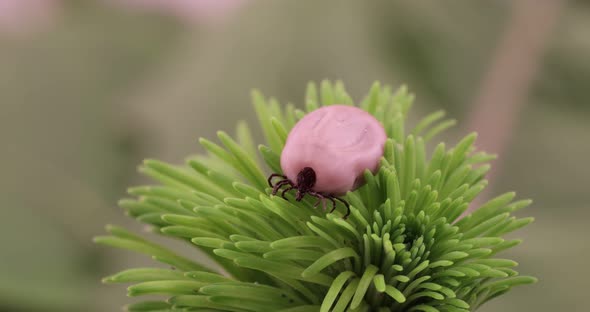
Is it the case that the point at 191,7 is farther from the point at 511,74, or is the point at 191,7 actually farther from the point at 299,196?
the point at 299,196

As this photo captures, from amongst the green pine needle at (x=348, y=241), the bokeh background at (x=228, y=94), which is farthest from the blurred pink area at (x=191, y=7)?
the green pine needle at (x=348, y=241)

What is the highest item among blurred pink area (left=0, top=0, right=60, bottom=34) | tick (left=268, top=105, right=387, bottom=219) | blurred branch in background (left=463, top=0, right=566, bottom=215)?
blurred pink area (left=0, top=0, right=60, bottom=34)

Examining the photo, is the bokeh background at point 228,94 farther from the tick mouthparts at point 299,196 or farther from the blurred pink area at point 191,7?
the tick mouthparts at point 299,196

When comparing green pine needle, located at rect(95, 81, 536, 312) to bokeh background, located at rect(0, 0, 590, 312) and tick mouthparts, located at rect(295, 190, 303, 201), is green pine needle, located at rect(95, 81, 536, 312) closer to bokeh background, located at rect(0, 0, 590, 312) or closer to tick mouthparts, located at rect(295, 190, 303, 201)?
tick mouthparts, located at rect(295, 190, 303, 201)

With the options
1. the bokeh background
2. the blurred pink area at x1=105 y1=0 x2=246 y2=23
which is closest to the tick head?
the bokeh background

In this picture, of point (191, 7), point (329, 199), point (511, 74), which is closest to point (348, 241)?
Answer: point (329, 199)

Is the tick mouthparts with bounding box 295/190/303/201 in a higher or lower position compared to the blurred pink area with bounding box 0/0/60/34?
lower

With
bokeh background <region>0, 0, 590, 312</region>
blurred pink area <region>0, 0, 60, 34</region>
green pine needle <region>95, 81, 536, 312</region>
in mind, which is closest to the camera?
green pine needle <region>95, 81, 536, 312</region>
